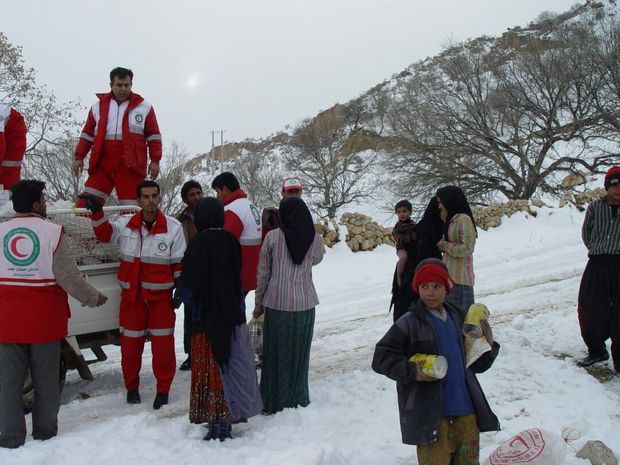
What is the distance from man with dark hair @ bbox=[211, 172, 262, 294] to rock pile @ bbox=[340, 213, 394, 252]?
7741 mm

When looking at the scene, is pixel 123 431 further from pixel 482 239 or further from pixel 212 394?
pixel 482 239

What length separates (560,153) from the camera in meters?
24.6

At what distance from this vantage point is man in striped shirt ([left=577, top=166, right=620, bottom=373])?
529 cm

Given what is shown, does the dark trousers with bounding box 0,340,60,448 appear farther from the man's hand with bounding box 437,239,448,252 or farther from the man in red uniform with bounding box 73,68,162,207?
the man's hand with bounding box 437,239,448,252

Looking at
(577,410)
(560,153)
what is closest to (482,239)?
(577,410)

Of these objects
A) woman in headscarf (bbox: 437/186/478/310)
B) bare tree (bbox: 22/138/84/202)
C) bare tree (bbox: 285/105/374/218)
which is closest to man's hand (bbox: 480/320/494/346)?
woman in headscarf (bbox: 437/186/478/310)

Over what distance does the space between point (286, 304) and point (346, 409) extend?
42.6 inches

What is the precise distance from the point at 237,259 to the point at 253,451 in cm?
140

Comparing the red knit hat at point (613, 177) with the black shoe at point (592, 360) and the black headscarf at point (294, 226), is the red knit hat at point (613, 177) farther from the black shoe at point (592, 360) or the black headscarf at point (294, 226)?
the black headscarf at point (294, 226)

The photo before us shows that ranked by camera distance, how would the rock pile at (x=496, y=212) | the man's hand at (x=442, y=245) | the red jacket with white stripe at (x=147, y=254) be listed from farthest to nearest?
1. the rock pile at (x=496, y=212)
2. the man's hand at (x=442, y=245)
3. the red jacket with white stripe at (x=147, y=254)

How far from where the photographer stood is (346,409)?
4.73 m

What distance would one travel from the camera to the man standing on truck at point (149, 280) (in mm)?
4727

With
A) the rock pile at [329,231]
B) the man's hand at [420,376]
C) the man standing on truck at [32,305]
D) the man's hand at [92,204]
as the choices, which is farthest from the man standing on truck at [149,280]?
the rock pile at [329,231]

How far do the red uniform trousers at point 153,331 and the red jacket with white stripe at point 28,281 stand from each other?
0.88 meters
